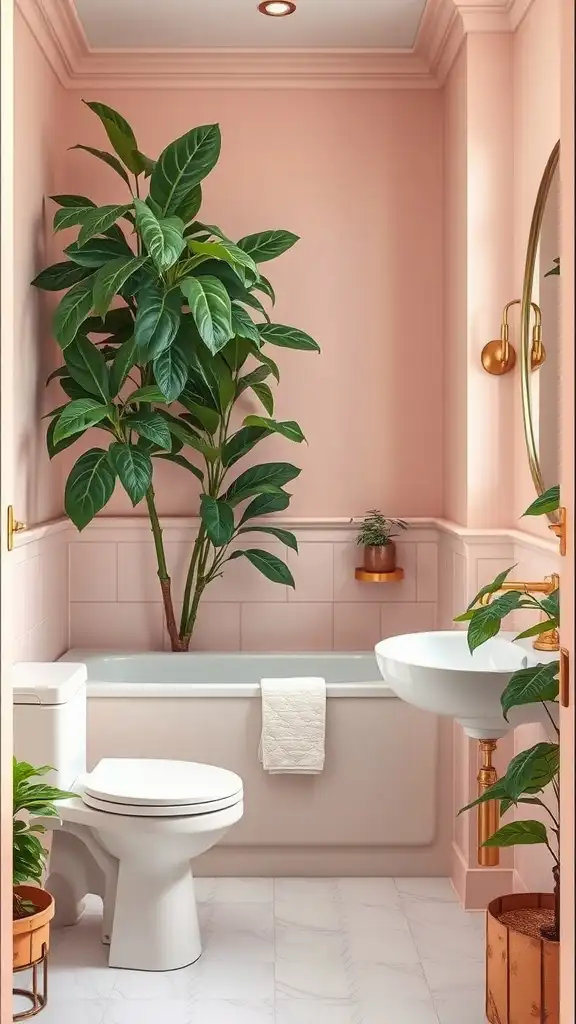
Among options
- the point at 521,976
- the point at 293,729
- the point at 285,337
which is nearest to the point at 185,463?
the point at 285,337

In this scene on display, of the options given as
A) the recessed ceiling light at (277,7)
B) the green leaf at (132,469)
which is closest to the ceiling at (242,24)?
the recessed ceiling light at (277,7)

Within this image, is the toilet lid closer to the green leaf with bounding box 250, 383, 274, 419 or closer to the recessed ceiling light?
the green leaf with bounding box 250, 383, 274, 419

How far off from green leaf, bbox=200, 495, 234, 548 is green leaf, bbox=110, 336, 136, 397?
1.55ft

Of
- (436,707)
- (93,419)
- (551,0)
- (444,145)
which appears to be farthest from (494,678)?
(444,145)

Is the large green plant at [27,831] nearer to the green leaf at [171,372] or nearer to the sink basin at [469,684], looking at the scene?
the sink basin at [469,684]

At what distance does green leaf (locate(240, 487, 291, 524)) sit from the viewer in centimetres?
381

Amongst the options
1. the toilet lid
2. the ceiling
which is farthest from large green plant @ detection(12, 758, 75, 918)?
the ceiling

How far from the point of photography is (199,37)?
380 centimetres

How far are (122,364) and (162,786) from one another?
1.33 m

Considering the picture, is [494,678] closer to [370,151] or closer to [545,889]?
[545,889]

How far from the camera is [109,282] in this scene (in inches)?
125

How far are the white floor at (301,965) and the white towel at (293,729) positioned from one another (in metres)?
0.37

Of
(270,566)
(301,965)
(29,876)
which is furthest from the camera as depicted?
(270,566)

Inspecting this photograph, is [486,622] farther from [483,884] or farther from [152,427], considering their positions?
[152,427]
